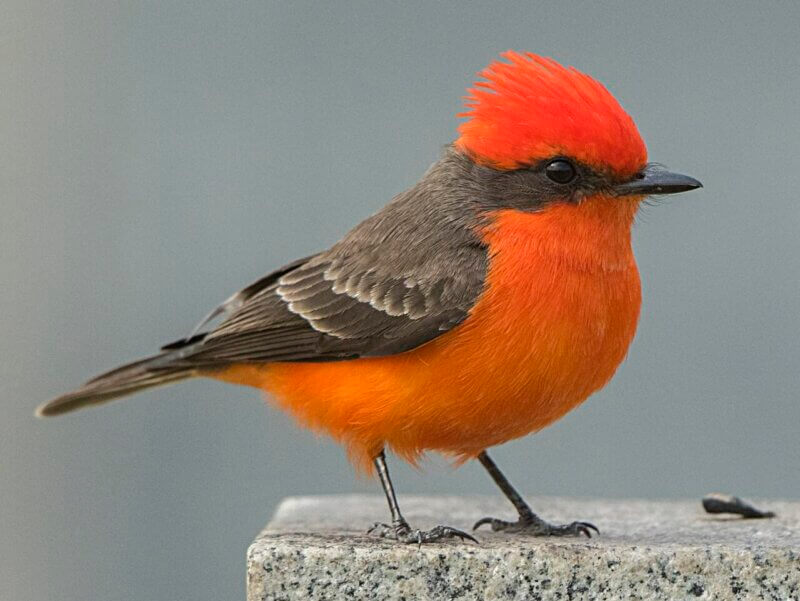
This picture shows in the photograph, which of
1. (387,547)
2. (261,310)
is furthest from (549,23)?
(387,547)

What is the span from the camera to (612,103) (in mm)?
5254

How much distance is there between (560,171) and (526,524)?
137 cm

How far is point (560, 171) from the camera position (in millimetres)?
5340

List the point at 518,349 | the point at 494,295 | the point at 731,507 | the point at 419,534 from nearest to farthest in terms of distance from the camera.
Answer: the point at 419,534, the point at 518,349, the point at 494,295, the point at 731,507

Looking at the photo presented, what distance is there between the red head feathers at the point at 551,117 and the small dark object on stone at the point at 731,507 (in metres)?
1.43

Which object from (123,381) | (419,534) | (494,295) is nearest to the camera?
(419,534)

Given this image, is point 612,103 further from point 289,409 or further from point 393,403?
point 289,409

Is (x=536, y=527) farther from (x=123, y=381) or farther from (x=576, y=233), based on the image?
(x=123, y=381)

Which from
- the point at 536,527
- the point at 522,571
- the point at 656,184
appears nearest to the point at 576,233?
the point at 656,184

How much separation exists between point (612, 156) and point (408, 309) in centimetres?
90

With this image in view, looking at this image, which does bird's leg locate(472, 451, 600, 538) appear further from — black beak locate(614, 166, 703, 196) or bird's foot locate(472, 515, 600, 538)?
black beak locate(614, 166, 703, 196)

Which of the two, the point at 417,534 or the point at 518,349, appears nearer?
the point at 417,534

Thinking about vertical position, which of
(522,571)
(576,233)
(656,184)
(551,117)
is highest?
(551,117)

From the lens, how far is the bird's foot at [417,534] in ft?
16.5
